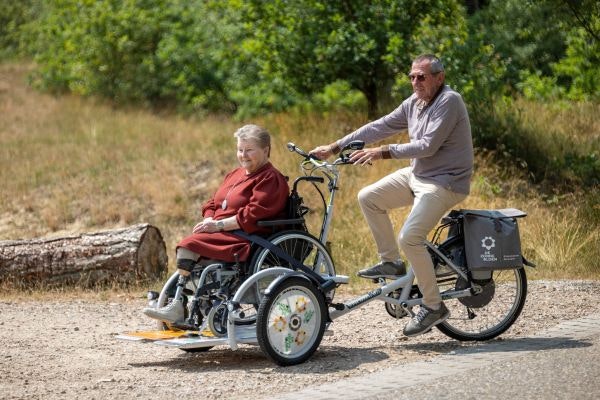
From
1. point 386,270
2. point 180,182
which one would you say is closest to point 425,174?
point 386,270

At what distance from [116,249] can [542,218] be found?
16.2 ft

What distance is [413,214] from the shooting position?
747 centimetres

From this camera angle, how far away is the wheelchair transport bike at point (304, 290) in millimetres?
7129

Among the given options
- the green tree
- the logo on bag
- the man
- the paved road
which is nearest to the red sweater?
the man

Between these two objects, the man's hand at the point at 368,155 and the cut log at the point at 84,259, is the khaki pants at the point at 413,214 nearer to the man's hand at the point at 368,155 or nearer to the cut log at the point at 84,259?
the man's hand at the point at 368,155

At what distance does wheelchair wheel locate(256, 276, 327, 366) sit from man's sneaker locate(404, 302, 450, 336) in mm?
699

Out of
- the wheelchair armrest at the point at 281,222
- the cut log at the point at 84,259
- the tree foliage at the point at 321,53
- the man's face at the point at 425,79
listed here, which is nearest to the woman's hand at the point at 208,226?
the wheelchair armrest at the point at 281,222

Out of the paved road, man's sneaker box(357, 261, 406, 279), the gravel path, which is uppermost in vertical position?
man's sneaker box(357, 261, 406, 279)

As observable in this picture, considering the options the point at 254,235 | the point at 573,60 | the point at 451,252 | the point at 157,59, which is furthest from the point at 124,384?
the point at 157,59

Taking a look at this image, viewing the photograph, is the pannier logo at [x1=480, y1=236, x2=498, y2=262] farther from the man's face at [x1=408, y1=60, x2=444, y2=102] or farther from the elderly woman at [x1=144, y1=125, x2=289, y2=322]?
the elderly woman at [x1=144, y1=125, x2=289, y2=322]

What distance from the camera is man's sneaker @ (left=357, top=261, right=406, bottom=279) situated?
7809 millimetres

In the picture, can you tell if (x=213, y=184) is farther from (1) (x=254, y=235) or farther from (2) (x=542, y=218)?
(1) (x=254, y=235)

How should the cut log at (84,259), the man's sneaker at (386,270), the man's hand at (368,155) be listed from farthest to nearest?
the cut log at (84,259), the man's sneaker at (386,270), the man's hand at (368,155)

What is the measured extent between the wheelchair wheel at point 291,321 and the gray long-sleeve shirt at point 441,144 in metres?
1.09
